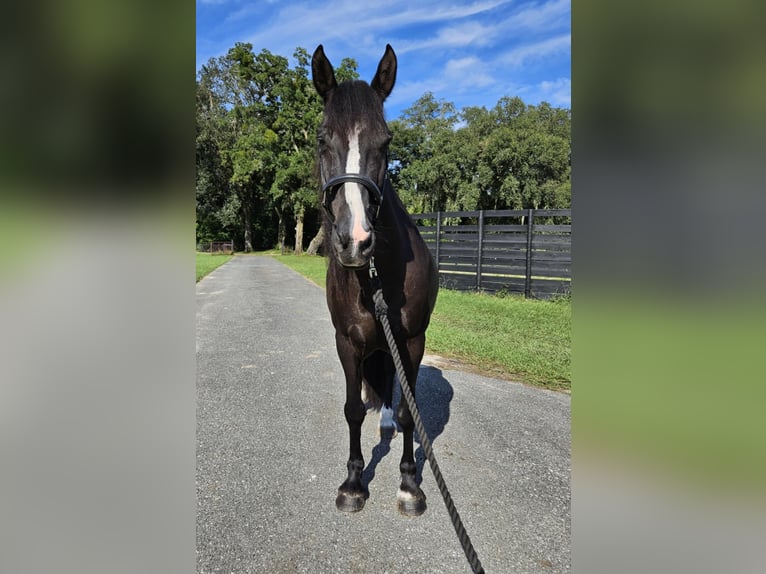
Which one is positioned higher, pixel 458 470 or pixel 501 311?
pixel 501 311

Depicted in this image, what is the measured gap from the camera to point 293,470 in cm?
294

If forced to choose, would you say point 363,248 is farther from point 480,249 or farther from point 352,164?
point 480,249

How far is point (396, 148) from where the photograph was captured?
32781mm

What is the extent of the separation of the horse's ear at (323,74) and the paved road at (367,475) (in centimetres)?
259

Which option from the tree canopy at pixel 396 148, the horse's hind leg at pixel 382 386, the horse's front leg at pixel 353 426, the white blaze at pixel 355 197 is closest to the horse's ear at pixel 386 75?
the white blaze at pixel 355 197

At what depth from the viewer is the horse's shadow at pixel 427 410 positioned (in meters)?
3.08

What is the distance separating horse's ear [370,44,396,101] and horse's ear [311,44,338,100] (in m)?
0.25

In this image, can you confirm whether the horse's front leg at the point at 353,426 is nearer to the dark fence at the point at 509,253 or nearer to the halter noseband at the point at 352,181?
the halter noseband at the point at 352,181

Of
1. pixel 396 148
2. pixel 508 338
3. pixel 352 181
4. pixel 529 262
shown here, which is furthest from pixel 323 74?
pixel 396 148

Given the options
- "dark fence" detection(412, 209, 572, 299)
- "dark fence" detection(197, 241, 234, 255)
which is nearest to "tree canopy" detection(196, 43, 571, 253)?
"dark fence" detection(197, 241, 234, 255)

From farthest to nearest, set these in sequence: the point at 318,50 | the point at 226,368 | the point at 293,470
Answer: the point at 226,368
the point at 293,470
the point at 318,50
